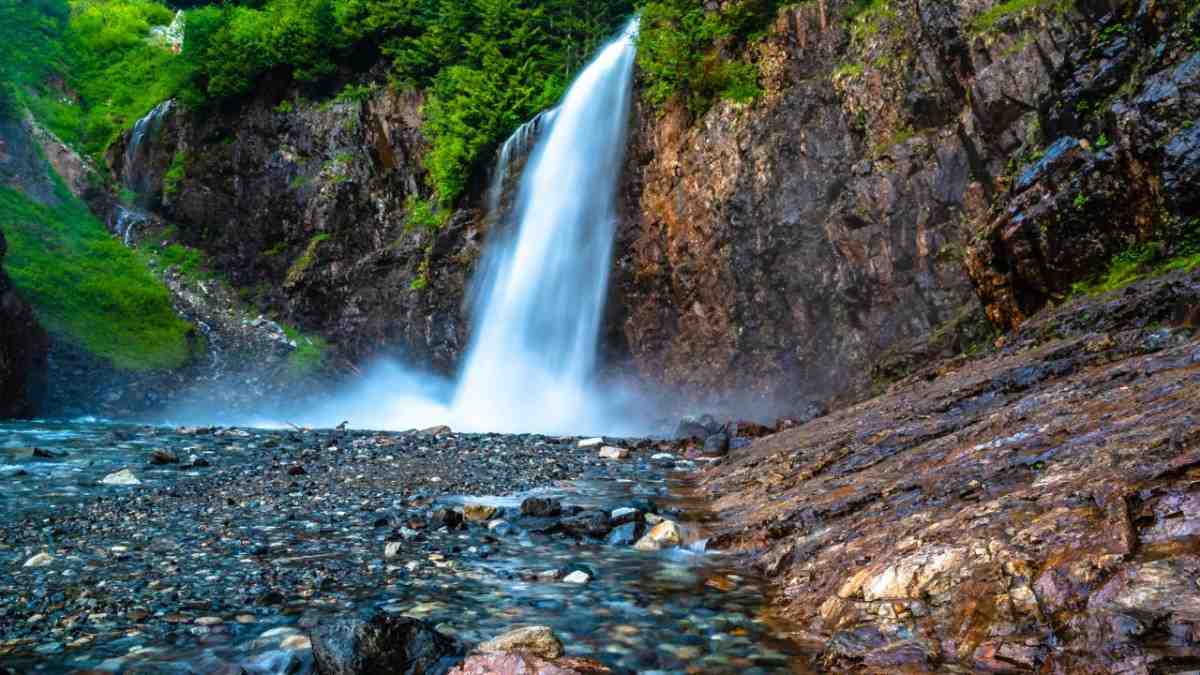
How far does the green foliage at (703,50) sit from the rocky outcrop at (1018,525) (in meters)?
14.4

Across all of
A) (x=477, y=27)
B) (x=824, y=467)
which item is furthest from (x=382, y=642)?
(x=477, y=27)

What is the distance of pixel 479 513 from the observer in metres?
6.45

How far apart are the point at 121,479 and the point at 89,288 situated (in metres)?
22.3

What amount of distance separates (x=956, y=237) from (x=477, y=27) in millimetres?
19963

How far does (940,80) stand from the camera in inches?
623

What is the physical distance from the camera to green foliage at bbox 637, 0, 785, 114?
1961 cm

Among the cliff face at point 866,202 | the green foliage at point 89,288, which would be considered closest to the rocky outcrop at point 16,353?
the green foliage at point 89,288

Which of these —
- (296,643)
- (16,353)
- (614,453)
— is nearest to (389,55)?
(16,353)

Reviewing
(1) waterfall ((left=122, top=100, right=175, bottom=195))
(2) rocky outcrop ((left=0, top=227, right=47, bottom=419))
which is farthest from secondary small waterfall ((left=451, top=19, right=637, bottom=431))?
(1) waterfall ((left=122, top=100, right=175, bottom=195))

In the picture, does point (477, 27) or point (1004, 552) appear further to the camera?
point (477, 27)

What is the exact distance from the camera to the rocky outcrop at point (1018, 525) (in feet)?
8.61

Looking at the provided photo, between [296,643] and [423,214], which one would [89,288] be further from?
[296,643]

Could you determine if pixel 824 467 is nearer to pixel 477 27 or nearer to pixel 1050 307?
pixel 1050 307

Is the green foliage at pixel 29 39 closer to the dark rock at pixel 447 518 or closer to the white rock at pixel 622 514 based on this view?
the dark rock at pixel 447 518
